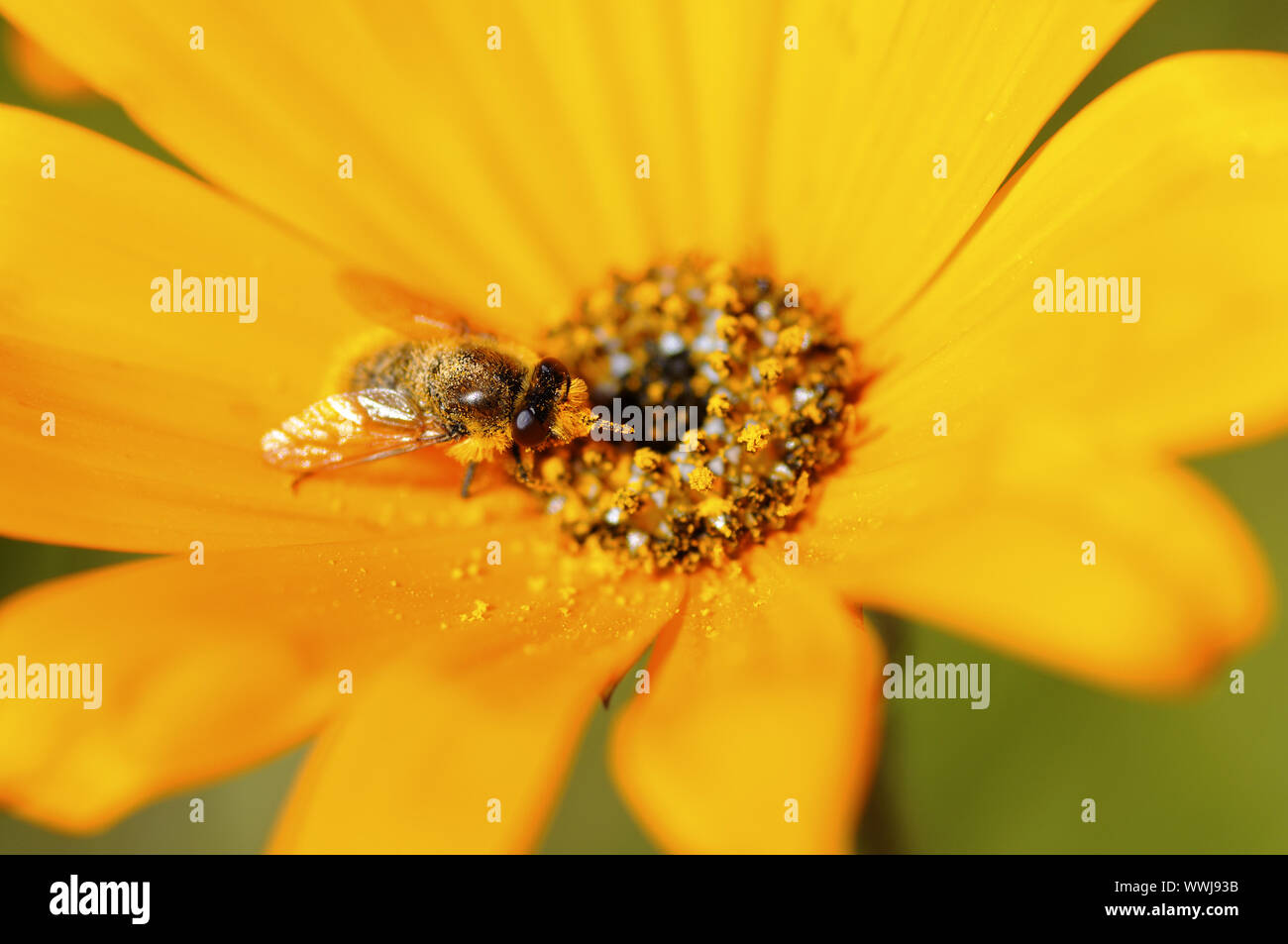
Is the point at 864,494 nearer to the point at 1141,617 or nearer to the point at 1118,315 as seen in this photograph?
the point at 1118,315

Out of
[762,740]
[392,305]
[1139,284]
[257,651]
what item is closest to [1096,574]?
[762,740]

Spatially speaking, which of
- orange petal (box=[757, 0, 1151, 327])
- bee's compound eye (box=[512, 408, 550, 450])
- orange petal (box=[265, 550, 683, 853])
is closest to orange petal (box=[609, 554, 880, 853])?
orange petal (box=[265, 550, 683, 853])

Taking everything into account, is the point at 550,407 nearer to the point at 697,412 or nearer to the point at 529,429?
the point at 529,429

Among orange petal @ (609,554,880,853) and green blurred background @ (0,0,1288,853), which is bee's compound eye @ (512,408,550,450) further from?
green blurred background @ (0,0,1288,853)

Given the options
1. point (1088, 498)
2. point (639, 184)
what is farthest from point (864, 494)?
point (639, 184)

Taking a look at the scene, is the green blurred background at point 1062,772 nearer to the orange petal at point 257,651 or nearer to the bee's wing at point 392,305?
the orange petal at point 257,651
